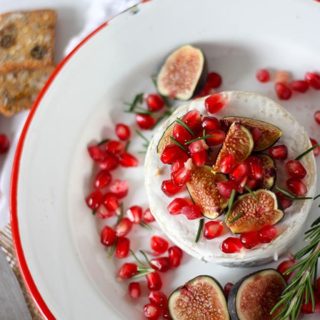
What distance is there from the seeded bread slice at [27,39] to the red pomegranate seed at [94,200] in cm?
91

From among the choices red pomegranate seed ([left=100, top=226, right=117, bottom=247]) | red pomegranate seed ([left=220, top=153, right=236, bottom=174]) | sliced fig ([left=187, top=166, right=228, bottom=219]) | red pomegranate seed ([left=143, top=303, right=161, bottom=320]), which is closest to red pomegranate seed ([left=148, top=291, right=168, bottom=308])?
red pomegranate seed ([left=143, top=303, right=161, bottom=320])

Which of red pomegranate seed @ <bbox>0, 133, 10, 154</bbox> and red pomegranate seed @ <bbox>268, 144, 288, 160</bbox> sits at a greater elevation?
red pomegranate seed @ <bbox>268, 144, 288, 160</bbox>

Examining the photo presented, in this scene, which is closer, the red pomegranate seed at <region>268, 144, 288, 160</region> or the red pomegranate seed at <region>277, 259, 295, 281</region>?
the red pomegranate seed at <region>268, 144, 288, 160</region>

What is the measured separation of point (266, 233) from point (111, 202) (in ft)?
3.22

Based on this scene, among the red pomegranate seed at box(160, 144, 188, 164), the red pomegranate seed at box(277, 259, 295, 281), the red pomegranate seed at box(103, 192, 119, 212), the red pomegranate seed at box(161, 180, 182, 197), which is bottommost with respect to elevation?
the red pomegranate seed at box(277, 259, 295, 281)

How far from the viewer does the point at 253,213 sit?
329cm

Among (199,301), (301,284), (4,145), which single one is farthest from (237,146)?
(4,145)

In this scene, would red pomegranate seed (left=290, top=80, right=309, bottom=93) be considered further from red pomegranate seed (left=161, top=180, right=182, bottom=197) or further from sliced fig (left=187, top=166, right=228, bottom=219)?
red pomegranate seed (left=161, top=180, right=182, bottom=197)

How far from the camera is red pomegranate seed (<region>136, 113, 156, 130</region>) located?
3988 mm

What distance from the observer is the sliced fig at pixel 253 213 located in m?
3.27

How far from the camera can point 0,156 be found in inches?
160

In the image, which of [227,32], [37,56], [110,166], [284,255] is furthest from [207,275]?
[37,56]

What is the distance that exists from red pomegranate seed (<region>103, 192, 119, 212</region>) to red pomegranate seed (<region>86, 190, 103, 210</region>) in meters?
0.03

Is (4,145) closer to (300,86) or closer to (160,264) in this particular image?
(160,264)
